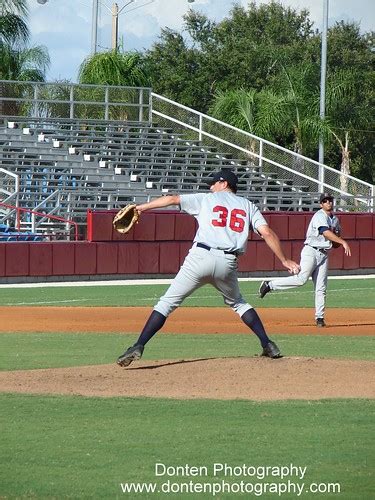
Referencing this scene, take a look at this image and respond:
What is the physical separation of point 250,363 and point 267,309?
9883mm

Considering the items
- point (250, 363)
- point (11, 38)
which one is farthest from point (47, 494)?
point (11, 38)

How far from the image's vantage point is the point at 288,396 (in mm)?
10062

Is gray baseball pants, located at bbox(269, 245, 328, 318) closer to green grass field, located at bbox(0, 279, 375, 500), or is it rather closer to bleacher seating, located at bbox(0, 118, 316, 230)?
green grass field, located at bbox(0, 279, 375, 500)

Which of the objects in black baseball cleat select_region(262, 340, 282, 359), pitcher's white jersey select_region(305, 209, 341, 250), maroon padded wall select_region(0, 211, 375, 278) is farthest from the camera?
maroon padded wall select_region(0, 211, 375, 278)

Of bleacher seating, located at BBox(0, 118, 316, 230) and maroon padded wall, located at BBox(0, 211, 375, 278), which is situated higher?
bleacher seating, located at BBox(0, 118, 316, 230)

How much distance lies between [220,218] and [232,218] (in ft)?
0.36

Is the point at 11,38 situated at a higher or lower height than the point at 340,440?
higher

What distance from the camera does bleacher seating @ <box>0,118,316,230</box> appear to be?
32.6 metres

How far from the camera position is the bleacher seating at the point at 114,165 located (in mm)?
32562

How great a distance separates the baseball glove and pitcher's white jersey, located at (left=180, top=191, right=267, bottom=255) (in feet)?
1.40

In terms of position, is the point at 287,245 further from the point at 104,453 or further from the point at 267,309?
the point at 104,453

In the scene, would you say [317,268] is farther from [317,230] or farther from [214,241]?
[214,241]

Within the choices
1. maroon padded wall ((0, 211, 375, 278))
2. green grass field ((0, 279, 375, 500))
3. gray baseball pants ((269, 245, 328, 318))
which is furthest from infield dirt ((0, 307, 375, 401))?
maroon padded wall ((0, 211, 375, 278))

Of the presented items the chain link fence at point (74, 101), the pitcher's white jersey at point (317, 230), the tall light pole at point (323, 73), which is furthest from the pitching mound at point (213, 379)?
the tall light pole at point (323, 73)
